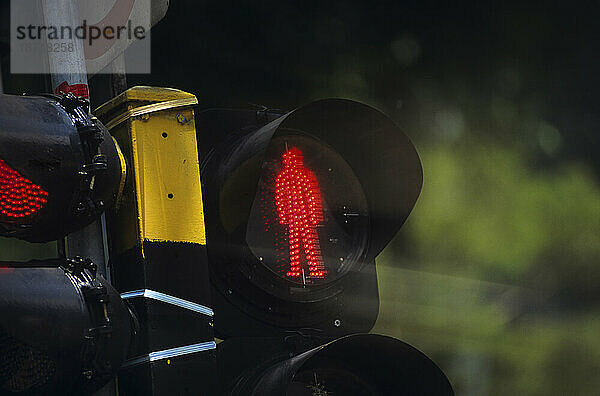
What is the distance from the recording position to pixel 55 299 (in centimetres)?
159

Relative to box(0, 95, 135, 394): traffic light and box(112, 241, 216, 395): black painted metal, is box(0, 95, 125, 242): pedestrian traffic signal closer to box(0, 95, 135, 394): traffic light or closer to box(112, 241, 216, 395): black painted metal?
box(0, 95, 135, 394): traffic light

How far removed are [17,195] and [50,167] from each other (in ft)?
0.24

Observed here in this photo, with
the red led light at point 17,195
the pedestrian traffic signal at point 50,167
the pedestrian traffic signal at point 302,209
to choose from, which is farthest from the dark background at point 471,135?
the red led light at point 17,195

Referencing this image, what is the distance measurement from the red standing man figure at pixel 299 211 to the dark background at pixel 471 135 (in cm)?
84

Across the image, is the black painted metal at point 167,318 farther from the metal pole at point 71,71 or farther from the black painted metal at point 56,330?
the black painted metal at point 56,330

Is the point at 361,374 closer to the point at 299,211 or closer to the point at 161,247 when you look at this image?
the point at 299,211

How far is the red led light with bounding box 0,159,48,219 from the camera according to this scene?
5.27 ft

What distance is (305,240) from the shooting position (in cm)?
220

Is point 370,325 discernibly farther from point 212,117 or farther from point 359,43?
point 359,43

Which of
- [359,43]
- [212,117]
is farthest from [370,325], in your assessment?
[359,43]

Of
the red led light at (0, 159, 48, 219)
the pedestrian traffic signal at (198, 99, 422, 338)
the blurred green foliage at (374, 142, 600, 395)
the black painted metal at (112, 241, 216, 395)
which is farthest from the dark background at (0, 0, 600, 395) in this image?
the red led light at (0, 159, 48, 219)

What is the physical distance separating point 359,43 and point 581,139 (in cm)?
97

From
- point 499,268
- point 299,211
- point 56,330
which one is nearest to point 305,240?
point 299,211

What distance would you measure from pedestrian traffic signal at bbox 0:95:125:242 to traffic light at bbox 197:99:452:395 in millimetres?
443
